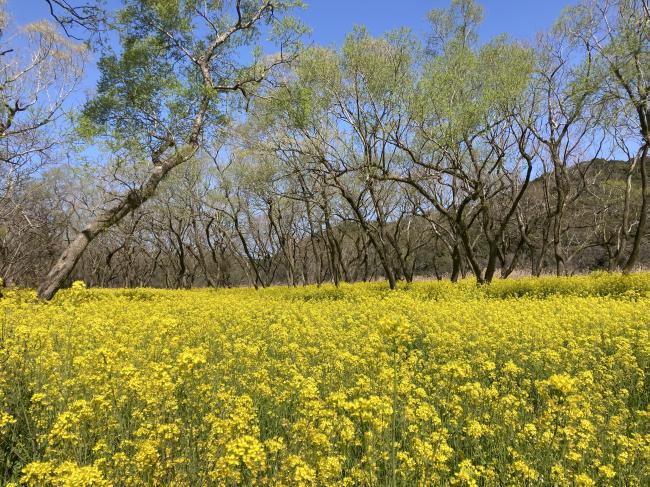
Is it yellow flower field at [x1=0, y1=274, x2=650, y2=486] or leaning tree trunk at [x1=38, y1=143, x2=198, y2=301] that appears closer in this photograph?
yellow flower field at [x1=0, y1=274, x2=650, y2=486]

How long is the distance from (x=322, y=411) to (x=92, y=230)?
12.5m

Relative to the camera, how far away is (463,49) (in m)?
17.2

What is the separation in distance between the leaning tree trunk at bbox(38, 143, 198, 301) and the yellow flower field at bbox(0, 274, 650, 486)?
5482 mm

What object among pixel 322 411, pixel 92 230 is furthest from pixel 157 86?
pixel 322 411

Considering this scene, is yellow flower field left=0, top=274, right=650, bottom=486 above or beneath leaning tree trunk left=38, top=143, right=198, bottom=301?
beneath

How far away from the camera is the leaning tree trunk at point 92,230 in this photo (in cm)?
1302

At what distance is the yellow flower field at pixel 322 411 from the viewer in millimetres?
2732

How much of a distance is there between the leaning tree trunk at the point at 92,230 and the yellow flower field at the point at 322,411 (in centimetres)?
548

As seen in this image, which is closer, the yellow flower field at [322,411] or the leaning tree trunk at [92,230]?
the yellow flower field at [322,411]

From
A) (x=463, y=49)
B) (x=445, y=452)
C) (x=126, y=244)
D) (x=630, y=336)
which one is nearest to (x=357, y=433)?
(x=445, y=452)

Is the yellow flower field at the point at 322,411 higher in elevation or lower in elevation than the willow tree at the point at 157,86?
lower

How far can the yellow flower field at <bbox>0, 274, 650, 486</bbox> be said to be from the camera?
8.96 ft

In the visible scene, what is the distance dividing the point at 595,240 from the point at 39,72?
38201mm

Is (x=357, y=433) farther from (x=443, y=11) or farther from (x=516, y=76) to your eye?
(x=443, y=11)
